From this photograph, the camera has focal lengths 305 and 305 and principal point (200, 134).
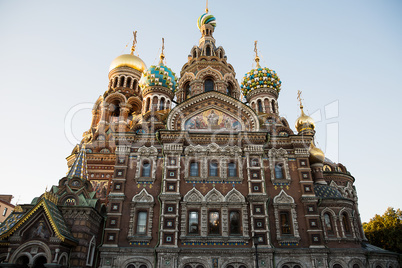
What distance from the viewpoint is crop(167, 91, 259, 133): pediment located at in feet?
56.7

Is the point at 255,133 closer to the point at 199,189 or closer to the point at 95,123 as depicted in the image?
the point at 199,189

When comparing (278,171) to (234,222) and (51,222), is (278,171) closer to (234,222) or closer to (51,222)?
(234,222)

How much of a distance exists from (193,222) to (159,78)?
430 inches

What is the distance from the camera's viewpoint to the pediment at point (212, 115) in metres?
17.3

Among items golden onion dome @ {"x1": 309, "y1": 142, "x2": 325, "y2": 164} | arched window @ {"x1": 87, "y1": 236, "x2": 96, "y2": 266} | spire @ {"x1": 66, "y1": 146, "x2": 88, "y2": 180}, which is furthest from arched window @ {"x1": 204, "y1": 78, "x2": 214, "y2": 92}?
arched window @ {"x1": 87, "y1": 236, "x2": 96, "y2": 266}

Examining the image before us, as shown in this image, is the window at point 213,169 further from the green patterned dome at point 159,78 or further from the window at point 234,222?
the green patterned dome at point 159,78

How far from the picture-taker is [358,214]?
817 inches

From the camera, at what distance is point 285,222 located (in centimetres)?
1496

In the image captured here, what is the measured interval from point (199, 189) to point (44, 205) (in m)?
6.92

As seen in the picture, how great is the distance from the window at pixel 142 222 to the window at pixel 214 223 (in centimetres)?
313

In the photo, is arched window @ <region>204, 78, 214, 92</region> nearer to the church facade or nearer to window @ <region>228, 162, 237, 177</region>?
the church facade

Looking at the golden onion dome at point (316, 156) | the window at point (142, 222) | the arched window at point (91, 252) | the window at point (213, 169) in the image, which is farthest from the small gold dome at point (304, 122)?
the arched window at point (91, 252)

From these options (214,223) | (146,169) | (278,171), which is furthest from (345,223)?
(146,169)

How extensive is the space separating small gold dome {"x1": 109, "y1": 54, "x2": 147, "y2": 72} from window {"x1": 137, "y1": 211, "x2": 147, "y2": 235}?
762 inches
